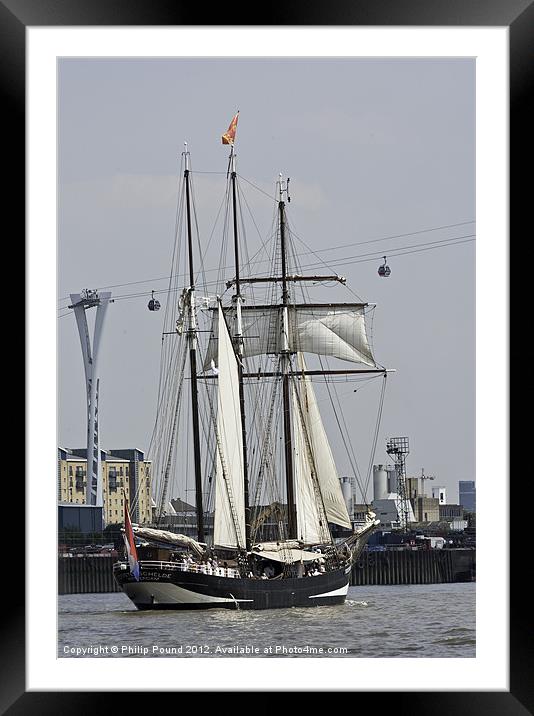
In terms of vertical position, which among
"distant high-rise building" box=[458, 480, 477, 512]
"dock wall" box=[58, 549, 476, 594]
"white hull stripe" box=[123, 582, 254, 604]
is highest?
"distant high-rise building" box=[458, 480, 477, 512]

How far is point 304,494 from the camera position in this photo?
16953 millimetres

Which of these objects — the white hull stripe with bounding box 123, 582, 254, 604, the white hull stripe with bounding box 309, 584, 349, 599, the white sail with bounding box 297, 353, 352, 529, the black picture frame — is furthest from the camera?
the white sail with bounding box 297, 353, 352, 529

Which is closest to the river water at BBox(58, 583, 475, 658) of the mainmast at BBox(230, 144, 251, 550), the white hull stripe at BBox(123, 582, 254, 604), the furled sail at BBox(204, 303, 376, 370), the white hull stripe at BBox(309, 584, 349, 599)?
the white hull stripe at BBox(309, 584, 349, 599)

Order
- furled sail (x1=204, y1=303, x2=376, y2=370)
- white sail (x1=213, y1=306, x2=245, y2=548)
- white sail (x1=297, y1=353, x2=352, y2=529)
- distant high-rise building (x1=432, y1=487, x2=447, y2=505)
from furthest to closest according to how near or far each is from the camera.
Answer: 1. white sail (x1=297, y1=353, x2=352, y2=529)
2. furled sail (x1=204, y1=303, x2=376, y2=370)
3. white sail (x1=213, y1=306, x2=245, y2=548)
4. distant high-rise building (x1=432, y1=487, x2=447, y2=505)

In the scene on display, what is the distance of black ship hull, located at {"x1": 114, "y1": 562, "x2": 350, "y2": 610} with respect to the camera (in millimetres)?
13859

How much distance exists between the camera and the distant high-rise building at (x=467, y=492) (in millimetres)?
11664

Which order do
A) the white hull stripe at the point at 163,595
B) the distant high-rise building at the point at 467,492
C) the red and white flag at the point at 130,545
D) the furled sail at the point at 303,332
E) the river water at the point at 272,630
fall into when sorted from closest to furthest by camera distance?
the river water at the point at 272,630 < the distant high-rise building at the point at 467,492 < the red and white flag at the point at 130,545 < the white hull stripe at the point at 163,595 < the furled sail at the point at 303,332

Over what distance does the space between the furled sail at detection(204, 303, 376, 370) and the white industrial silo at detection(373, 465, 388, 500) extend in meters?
1.55

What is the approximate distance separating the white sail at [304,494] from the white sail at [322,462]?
4.2 inches

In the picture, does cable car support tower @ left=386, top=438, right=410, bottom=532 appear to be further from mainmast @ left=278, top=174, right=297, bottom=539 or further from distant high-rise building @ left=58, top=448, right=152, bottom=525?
distant high-rise building @ left=58, top=448, right=152, bottom=525

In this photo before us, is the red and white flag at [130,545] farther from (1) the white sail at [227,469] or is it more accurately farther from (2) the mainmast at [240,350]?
(2) the mainmast at [240,350]
